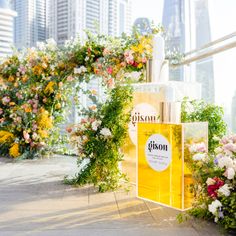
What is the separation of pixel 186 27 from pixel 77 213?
2.17 m

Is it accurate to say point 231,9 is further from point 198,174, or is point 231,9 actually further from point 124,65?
point 198,174

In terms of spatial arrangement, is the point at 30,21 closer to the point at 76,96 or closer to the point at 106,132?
the point at 76,96

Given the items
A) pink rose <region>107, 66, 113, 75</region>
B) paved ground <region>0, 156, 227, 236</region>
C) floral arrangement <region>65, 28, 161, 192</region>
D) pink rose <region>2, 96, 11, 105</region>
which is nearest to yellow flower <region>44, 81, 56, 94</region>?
pink rose <region>2, 96, 11, 105</region>

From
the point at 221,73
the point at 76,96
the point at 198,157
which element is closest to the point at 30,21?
the point at 76,96

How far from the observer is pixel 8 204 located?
2.17 metres

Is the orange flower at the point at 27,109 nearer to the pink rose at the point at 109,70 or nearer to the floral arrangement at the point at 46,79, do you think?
the floral arrangement at the point at 46,79

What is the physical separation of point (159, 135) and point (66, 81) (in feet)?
6.06

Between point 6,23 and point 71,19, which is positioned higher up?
point 6,23

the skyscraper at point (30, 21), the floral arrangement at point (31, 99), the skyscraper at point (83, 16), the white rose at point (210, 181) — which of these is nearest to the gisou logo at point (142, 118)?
the white rose at point (210, 181)

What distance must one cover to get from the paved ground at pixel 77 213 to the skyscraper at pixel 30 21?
309 cm

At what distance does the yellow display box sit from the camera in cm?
193

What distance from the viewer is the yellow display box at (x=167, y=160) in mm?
1930

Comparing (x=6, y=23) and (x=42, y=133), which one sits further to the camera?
(x=6, y=23)

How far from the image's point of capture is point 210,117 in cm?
237
